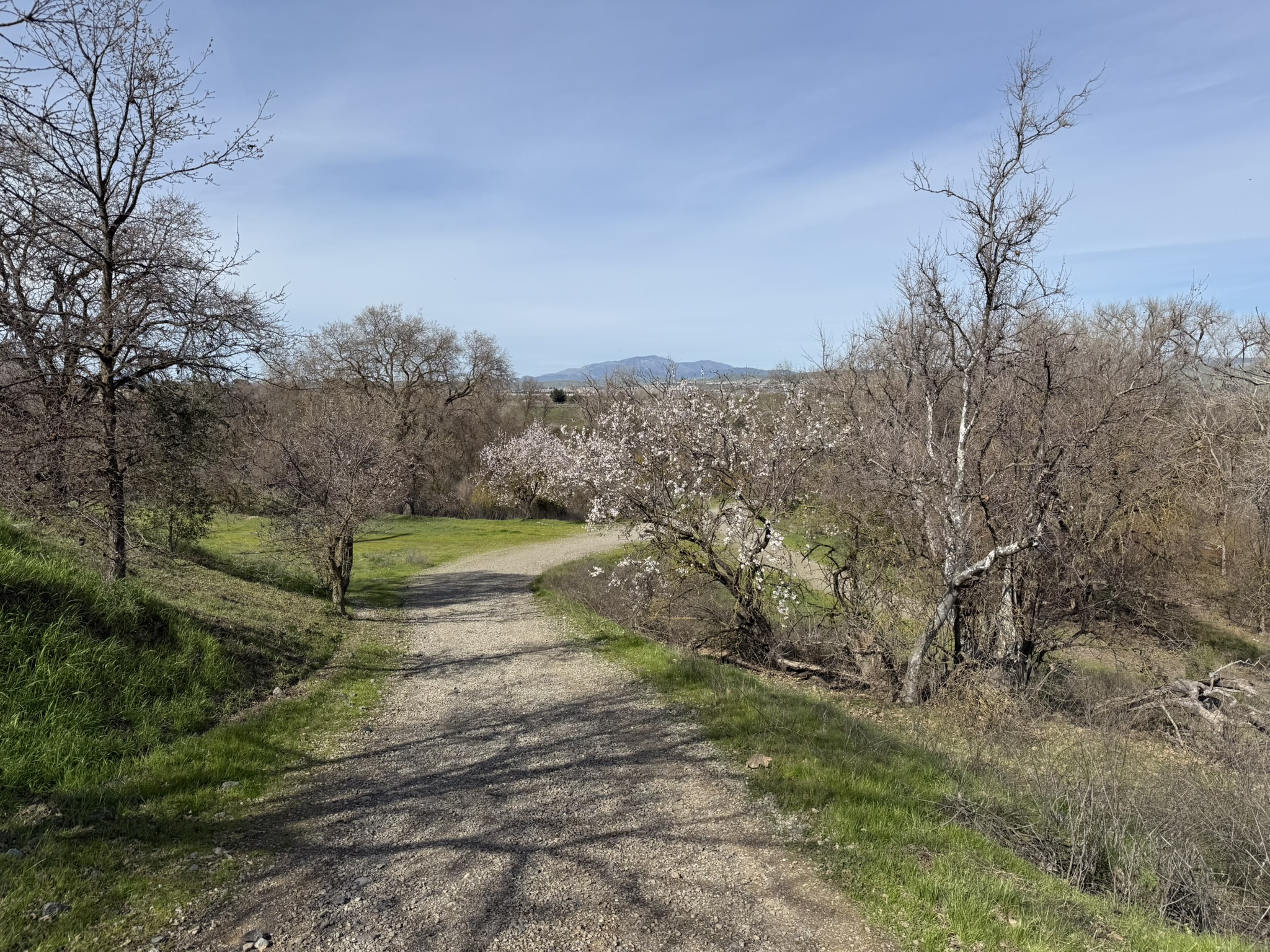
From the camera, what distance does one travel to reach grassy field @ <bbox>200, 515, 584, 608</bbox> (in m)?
15.1

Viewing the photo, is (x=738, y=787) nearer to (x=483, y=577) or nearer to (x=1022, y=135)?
(x=1022, y=135)

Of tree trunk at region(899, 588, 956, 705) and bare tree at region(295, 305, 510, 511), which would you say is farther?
bare tree at region(295, 305, 510, 511)

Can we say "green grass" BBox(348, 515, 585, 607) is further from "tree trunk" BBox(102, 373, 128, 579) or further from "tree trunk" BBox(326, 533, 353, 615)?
"tree trunk" BBox(102, 373, 128, 579)

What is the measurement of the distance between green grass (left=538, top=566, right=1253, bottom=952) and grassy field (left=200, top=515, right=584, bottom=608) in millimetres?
10458

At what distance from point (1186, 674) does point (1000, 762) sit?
953cm

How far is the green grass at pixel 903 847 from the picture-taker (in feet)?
12.1

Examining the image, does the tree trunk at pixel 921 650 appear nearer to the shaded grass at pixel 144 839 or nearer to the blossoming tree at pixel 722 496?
the blossoming tree at pixel 722 496

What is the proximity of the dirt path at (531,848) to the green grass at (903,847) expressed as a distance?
0.29 meters

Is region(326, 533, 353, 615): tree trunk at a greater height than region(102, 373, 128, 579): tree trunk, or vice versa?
region(102, 373, 128, 579): tree trunk

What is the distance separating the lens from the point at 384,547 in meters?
25.6

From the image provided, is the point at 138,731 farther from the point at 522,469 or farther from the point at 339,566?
the point at 522,469

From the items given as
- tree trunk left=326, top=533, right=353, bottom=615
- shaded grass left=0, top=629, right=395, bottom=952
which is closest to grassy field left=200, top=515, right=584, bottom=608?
tree trunk left=326, top=533, right=353, bottom=615

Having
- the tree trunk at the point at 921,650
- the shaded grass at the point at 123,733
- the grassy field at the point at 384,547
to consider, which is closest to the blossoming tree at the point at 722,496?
the tree trunk at the point at 921,650

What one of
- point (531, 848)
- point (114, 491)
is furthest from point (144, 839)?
point (114, 491)
